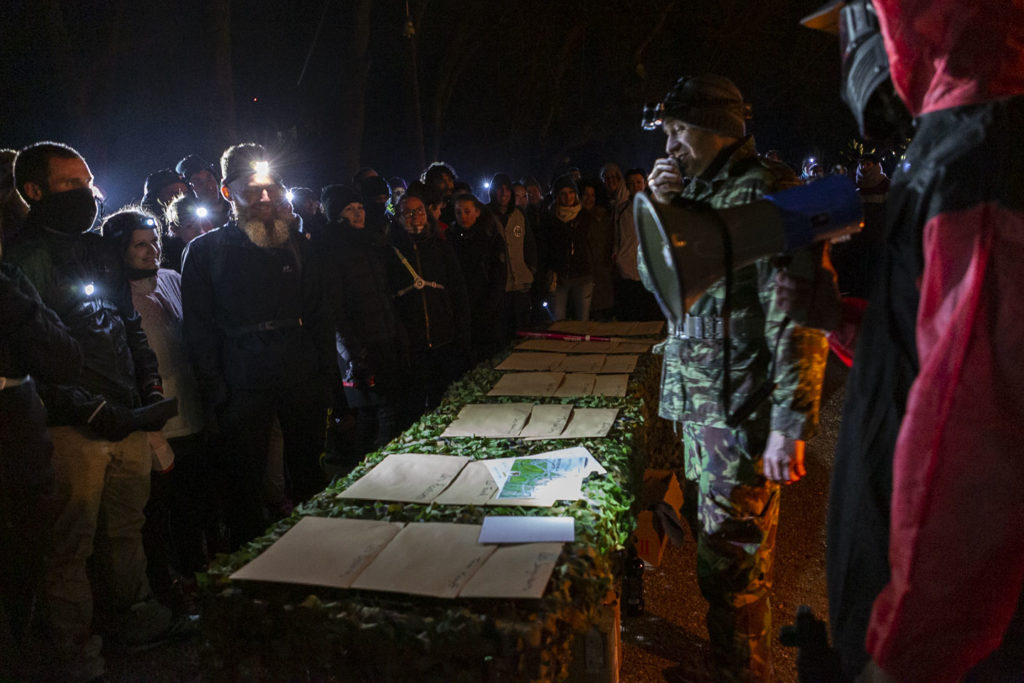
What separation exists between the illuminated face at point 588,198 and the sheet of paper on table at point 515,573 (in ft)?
21.2

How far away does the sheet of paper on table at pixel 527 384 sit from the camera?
13.6 feet

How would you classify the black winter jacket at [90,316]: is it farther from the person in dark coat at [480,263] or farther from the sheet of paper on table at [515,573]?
the person in dark coat at [480,263]

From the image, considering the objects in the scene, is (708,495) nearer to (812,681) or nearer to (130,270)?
(812,681)

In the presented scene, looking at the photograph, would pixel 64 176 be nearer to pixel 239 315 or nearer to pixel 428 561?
pixel 239 315

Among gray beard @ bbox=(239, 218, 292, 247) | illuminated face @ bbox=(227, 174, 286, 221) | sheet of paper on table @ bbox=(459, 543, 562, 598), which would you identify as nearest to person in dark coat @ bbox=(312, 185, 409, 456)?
gray beard @ bbox=(239, 218, 292, 247)

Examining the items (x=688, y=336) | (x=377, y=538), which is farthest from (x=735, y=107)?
(x=377, y=538)

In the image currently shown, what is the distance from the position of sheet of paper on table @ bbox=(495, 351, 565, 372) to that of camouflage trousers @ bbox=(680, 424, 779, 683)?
7.06ft

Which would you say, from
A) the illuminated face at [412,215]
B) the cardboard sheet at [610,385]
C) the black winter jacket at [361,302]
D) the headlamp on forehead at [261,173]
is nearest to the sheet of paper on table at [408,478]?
the cardboard sheet at [610,385]

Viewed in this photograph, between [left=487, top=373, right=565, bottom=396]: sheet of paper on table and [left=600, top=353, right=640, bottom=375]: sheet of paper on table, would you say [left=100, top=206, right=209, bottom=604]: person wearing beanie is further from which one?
[left=600, top=353, right=640, bottom=375]: sheet of paper on table

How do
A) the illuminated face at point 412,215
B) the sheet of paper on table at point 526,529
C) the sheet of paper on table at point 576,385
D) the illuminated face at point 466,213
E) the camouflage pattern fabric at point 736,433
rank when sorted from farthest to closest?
the illuminated face at point 466,213 < the illuminated face at point 412,215 < the sheet of paper on table at point 576,385 < the camouflage pattern fabric at point 736,433 < the sheet of paper on table at point 526,529

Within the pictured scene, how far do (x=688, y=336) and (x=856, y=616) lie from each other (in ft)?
4.25

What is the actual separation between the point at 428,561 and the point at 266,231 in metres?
2.59

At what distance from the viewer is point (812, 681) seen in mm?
1819

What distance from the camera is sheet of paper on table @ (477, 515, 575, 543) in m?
2.26
